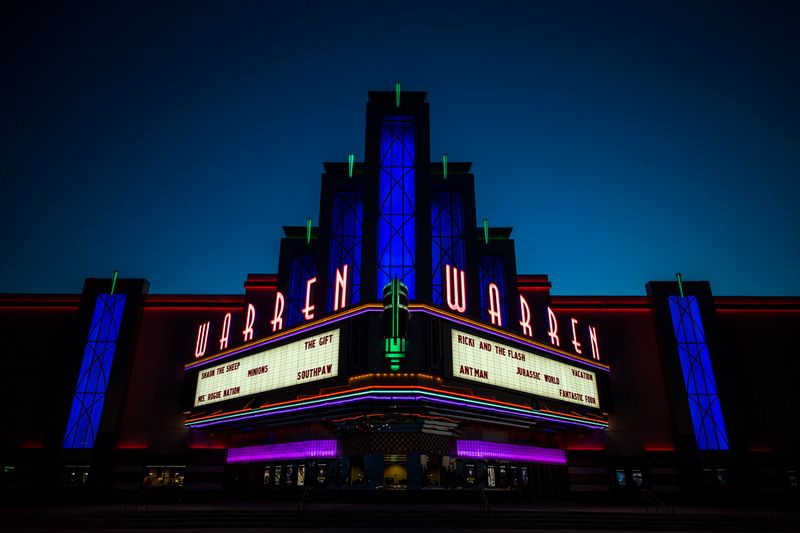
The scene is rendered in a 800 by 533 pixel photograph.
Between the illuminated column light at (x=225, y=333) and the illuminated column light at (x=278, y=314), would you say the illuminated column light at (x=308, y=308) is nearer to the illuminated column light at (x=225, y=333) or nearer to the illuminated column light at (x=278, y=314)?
the illuminated column light at (x=278, y=314)

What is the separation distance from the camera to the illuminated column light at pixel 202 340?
26.1m

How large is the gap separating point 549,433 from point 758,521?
1022cm

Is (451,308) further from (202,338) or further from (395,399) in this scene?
(202,338)

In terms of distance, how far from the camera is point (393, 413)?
18016 mm

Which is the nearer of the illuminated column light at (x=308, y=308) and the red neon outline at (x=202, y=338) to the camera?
the illuminated column light at (x=308, y=308)

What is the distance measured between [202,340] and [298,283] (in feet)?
19.5

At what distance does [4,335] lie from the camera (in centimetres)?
2862

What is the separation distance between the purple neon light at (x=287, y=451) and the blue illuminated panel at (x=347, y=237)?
622 centimetres

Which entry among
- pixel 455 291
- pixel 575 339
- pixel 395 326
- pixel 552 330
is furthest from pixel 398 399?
pixel 575 339

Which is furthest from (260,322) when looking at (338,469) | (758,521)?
(758,521)

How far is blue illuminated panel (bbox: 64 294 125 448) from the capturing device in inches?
1035

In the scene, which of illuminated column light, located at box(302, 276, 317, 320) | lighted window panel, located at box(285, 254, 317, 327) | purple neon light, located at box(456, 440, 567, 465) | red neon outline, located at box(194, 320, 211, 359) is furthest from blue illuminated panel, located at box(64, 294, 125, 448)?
purple neon light, located at box(456, 440, 567, 465)

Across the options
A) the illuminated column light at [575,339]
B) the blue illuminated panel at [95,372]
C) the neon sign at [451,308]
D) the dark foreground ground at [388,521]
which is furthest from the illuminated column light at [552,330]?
the blue illuminated panel at [95,372]

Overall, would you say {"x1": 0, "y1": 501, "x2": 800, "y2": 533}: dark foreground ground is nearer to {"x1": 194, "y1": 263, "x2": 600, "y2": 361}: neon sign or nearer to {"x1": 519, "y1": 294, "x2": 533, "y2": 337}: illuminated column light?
{"x1": 194, "y1": 263, "x2": 600, "y2": 361}: neon sign
